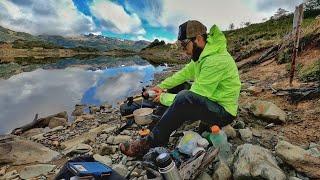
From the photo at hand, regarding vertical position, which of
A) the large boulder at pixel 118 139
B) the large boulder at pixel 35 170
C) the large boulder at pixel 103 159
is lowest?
the large boulder at pixel 35 170

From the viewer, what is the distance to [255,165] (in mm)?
4668

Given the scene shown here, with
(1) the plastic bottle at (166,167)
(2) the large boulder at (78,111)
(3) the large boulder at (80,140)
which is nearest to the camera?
(1) the plastic bottle at (166,167)

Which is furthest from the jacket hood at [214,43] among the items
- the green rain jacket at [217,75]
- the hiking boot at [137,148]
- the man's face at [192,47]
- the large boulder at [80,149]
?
the large boulder at [80,149]

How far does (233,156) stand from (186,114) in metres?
0.97

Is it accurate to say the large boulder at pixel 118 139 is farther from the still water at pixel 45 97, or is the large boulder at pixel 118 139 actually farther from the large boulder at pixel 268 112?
the still water at pixel 45 97

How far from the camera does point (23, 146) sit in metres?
8.23

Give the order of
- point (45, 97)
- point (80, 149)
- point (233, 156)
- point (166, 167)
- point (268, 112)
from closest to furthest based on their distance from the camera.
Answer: point (166, 167) < point (233, 156) < point (268, 112) < point (80, 149) < point (45, 97)

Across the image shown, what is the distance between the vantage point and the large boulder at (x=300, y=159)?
4.70 meters

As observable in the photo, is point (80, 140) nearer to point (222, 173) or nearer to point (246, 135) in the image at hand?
point (246, 135)

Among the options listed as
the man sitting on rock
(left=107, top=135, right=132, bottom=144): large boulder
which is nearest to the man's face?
the man sitting on rock

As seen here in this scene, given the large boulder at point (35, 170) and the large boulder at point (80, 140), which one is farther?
the large boulder at point (80, 140)

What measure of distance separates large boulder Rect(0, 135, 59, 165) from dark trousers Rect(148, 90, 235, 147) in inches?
136

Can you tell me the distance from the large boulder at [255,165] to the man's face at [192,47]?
5.67 ft

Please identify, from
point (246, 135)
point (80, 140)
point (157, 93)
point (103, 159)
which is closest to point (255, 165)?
point (246, 135)
